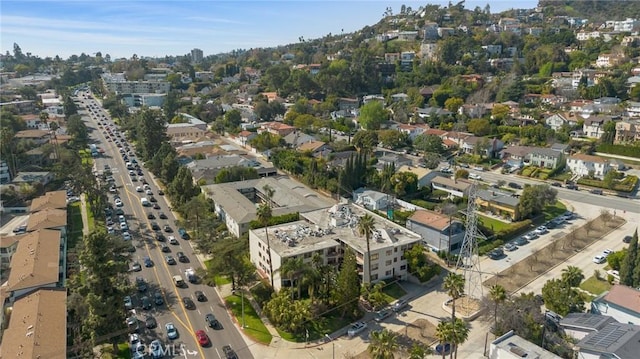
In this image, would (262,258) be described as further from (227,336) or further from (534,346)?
(534,346)

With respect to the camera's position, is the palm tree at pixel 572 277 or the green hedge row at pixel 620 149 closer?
the palm tree at pixel 572 277

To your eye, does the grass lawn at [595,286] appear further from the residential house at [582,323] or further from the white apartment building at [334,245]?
the white apartment building at [334,245]

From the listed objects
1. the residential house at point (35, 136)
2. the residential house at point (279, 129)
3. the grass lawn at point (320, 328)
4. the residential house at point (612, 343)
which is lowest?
the grass lawn at point (320, 328)

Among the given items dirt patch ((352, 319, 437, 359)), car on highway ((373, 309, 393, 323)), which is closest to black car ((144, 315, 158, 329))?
dirt patch ((352, 319, 437, 359))

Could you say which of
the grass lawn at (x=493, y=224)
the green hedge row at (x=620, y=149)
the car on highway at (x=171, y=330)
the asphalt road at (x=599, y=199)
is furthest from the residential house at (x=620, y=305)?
the green hedge row at (x=620, y=149)

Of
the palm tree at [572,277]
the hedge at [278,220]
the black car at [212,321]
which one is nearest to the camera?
the black car at [212,321]

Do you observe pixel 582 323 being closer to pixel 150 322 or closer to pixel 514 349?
pixel 514 349

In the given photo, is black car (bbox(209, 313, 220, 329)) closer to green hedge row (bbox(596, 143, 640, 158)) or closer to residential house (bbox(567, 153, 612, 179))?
residential house (bbox(567, 153, 612, 179))

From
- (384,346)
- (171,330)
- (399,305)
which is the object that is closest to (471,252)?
(399,305)

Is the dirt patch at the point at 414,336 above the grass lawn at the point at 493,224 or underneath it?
underneath
